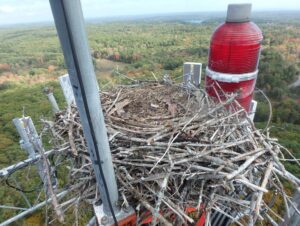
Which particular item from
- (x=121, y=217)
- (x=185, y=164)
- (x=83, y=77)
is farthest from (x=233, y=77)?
(x=83, y=77)

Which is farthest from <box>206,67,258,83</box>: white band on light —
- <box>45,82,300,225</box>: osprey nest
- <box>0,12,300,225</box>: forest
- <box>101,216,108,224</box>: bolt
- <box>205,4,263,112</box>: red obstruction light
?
<box>101,216,108,224</box>: bolt

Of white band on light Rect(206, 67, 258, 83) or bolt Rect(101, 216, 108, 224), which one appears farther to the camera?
white band on light Rect(206, 67, 258, 83)

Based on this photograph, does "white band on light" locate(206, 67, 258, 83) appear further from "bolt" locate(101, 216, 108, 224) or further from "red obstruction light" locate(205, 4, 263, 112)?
"bolt" locate(101, 216, 108, 224)

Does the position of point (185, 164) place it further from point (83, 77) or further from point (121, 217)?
point (83, 77)

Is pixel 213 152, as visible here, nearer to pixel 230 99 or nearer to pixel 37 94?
pixel 230 99

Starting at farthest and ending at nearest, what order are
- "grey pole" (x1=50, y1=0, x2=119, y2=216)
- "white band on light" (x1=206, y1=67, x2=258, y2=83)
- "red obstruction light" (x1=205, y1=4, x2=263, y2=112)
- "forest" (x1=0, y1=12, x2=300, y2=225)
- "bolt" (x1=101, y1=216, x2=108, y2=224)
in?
1. "forest" (x1=0, y1=12, x2=300, y2=225)
2. "white band on light" (x1=206, y1=67, x2=258, y2=83)
3. "red obstruction light" (x1=205, y1=4, x2=263, y2=112)
4. "bolt" (x1=101, y1=216, x2=108, y2=224)
5. "grey pole" (x1=50, y1=0, x2=119, y2=216)

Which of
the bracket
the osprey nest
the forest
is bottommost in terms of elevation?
the forest

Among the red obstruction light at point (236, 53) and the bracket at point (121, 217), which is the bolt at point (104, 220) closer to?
the bracket at point (121, 217)
